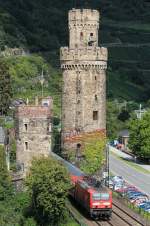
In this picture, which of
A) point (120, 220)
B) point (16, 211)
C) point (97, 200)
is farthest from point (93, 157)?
point (97, 200)

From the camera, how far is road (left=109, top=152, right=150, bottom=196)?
257 feet

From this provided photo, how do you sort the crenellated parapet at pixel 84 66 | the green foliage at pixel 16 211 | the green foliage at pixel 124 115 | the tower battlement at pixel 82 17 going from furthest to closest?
the green foliage at pixel 124 115 < the tower battlement at pixel 82 17 < the crenellated parapet at pixel 84 66 < the green foliage at pixel 16 211

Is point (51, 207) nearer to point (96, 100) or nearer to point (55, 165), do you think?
point (55, 165)

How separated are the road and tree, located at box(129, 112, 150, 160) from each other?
2837mm

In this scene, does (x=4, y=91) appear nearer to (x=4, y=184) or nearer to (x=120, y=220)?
(x=4, y=184)

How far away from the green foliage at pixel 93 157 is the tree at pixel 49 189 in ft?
61.6

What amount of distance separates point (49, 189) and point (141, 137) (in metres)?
44.0

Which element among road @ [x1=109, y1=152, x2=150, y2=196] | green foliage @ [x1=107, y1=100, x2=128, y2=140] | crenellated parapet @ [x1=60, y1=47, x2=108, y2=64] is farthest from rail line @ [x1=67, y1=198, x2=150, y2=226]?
green foliage @ [x1=107, y1=100, x2=128, y2=140]

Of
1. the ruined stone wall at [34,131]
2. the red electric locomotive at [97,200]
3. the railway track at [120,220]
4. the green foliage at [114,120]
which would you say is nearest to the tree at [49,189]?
the red electric locomotive at [97,200]

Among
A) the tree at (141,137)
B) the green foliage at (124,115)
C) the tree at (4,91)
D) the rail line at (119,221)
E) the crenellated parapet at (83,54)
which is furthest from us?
the green foliage at (124,115)

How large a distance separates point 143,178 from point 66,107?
12.1 meters

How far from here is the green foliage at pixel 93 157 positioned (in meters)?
75.9

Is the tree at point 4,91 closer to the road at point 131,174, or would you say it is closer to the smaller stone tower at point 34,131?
the road at point 131,174

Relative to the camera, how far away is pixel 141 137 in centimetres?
9756
